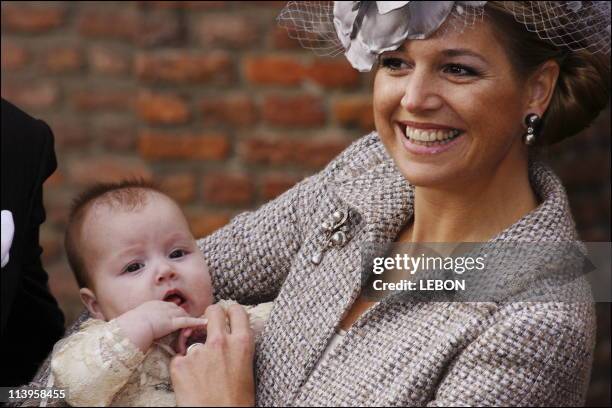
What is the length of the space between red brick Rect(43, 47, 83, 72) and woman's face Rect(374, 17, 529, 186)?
6.29ft

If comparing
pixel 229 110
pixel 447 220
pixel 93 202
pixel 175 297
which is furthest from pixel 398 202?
pixel 229 110

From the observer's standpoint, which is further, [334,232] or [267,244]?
[267,244]

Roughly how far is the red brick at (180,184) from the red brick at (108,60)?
0.44 meters

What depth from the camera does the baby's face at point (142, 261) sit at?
2.57 m

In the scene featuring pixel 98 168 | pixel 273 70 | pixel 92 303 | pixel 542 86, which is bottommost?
pixel 98 168

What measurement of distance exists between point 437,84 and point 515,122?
185 millimetres

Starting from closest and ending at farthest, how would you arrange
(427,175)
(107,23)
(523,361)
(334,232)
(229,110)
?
1. (523,361)
2. (427,175)
3. (334,232)
4. (229,110)
5. (107,23)

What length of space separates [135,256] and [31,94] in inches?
69.1

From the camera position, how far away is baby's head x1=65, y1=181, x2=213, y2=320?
2.58 metres

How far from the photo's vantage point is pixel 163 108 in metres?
3.95

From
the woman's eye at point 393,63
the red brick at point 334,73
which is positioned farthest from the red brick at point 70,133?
the woman's eye at point 393,63

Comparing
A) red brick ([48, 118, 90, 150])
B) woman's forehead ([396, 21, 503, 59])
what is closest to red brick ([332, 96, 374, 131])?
red brick ([48, 118, 90, 150])

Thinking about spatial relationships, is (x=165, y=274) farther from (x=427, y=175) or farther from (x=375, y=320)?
(x=427, y=175)

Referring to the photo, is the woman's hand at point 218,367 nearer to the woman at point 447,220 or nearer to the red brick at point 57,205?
the woman at point 447,220
